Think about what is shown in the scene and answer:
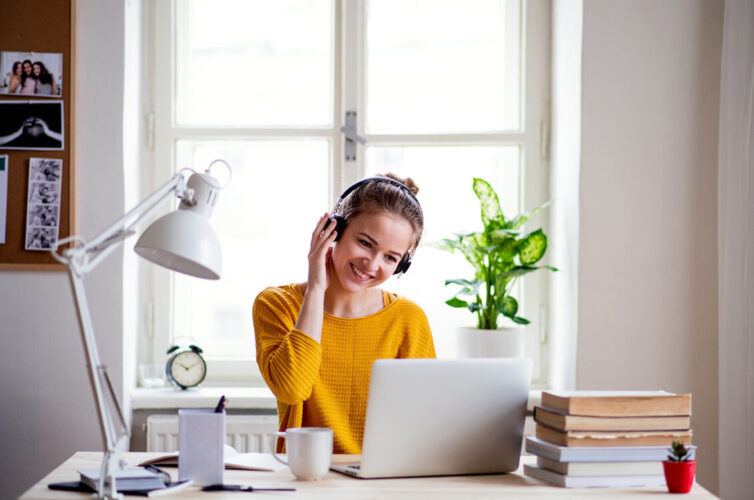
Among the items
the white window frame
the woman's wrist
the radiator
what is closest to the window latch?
the white window frame

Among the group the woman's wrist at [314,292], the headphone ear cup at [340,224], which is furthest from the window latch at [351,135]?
the woman's wrist at [314,292]

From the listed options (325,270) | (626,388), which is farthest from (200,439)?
(626,388)

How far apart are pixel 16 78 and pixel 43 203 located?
1.37ft

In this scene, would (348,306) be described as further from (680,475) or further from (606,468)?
(680,475)

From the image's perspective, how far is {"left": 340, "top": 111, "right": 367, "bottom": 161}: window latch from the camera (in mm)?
3016

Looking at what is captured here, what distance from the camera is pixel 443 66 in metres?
3.11

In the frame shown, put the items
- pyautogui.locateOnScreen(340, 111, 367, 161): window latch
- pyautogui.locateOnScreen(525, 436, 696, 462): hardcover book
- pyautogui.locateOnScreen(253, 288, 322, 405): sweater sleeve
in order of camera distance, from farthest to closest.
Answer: pyautogui.locateOnScreen(340, 111, 367, 161): window latch → pyautogui.locateOnScreen(253, 288, 322, 405): sweater sleeve → pyautogui.locateOnScreen(525, 436, 696, 462): hardcover book

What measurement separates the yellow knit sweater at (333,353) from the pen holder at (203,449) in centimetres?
33

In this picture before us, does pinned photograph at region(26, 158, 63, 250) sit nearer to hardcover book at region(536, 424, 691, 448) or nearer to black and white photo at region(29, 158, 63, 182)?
black and white photo at region(29, 158, 63, 182)

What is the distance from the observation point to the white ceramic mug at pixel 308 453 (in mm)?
1462

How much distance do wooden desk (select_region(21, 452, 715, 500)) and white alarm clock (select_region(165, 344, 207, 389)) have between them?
1.25 metres

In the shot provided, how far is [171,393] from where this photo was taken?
2791 millimetres

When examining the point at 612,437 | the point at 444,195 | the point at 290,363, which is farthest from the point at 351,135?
the point at 612,437

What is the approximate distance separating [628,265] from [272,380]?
4.65 feet
